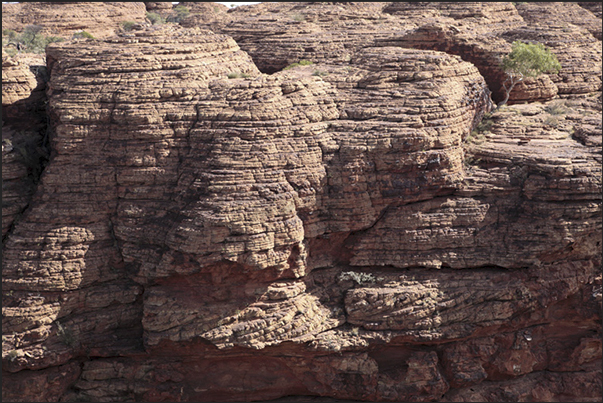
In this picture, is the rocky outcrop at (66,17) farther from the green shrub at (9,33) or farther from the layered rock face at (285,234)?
the layered rock face at (285,234)

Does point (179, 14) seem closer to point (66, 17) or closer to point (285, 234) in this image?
point (66, 17)

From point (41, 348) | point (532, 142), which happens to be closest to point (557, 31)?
point (532, 142)

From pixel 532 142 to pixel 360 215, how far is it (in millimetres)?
6527

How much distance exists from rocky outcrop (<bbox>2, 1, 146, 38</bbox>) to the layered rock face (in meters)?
12.7

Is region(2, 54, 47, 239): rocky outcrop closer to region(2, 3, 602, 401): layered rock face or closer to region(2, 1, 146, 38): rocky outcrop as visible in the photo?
region(2, 3, 602, 401): layered rock face

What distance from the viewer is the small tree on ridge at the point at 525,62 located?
29094 millimetres

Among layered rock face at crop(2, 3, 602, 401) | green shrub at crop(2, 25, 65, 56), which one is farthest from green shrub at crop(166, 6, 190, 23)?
layered rock face at crop(2, 3, 602, 401)

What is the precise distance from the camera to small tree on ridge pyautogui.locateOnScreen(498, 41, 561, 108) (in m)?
29.1

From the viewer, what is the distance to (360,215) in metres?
25.2

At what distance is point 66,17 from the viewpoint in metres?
39.4

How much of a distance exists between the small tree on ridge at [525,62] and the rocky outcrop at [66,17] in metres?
19.6

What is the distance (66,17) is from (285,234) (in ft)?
70.5

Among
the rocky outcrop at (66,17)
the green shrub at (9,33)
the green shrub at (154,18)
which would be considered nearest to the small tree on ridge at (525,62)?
the rocky outcrop at (66,17)

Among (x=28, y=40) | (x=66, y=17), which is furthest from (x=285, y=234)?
(x=66, y=17)
